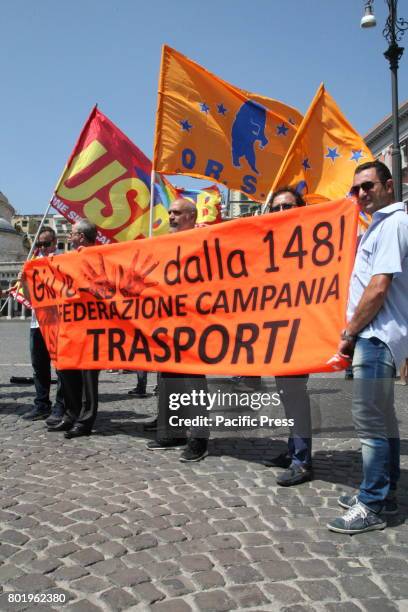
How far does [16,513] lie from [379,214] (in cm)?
256

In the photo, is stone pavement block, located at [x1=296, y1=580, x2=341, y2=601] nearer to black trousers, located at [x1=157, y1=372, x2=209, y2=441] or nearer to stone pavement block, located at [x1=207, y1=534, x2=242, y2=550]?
stone pavement block, located at [x1=207, y1=534, x2=242, y2=550]

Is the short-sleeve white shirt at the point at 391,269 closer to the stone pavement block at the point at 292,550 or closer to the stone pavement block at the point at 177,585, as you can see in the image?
A: the stone pavement block at the point at 292,550

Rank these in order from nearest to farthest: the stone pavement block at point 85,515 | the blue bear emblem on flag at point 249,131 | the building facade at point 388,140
A: the stone pavement block at point 85,515 < the blue bear emblem on flag at point 249,131 < the building facade at point 388,140

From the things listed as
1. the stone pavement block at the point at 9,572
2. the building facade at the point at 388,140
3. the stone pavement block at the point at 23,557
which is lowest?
the stone pavement block at the point at 9,572

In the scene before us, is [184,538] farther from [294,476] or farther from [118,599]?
[294,476]

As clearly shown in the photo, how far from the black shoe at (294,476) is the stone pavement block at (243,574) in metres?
1.13

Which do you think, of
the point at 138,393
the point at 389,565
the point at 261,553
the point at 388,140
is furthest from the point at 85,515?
the point at 388,140

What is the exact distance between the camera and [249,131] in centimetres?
662

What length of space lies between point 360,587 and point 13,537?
1650 mm

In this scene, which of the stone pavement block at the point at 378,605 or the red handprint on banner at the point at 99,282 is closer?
the stone pavement block at the point at 378,605

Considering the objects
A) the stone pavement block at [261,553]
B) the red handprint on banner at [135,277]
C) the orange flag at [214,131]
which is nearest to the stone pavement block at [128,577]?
the stone pavement block at [261,553]

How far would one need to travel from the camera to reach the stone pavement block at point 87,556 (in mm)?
2445

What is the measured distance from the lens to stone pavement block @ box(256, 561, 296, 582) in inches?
91.0

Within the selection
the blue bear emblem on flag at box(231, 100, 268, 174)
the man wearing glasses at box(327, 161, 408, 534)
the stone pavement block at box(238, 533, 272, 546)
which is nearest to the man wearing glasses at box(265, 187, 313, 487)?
the man wearing glasses at box(327, 161, 408, 534)
